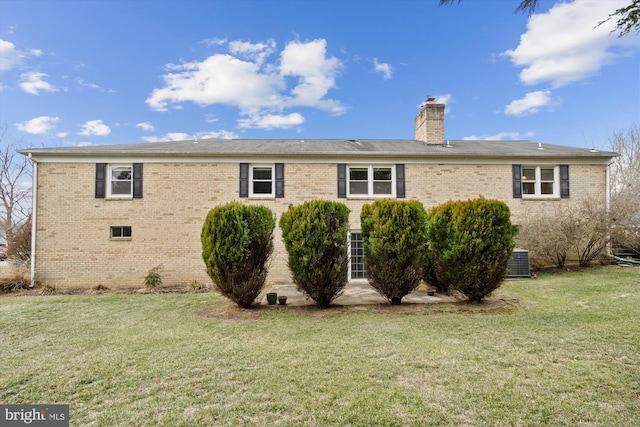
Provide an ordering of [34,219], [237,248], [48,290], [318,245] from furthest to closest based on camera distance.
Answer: [34,219] < [48,290] < [318,245] < [237,248]

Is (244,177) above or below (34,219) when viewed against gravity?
above

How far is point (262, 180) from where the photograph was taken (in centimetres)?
1142

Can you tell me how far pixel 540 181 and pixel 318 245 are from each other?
10247mm

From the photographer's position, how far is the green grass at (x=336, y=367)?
110 inches

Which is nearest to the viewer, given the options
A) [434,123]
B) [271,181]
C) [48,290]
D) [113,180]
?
[48,290]

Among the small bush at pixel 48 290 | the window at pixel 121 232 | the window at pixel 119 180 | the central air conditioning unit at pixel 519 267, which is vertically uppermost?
the window at pixel 119 180

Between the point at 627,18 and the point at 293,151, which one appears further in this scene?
the point at 293,151

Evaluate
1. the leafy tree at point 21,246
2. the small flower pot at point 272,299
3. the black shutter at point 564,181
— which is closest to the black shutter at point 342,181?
the small flower pot at point 272,299

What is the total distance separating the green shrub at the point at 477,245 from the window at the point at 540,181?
6.33 m

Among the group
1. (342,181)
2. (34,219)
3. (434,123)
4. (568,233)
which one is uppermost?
(434,123)

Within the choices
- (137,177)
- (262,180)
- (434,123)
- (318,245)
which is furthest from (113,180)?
(434,123)

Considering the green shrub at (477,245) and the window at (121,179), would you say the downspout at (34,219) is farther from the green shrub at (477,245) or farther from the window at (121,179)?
the green shrub at (477,245)

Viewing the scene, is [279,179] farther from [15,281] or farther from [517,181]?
[15,281]

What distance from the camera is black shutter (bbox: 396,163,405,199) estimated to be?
11.5 metres
